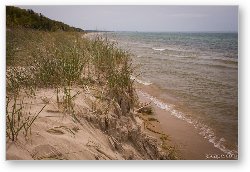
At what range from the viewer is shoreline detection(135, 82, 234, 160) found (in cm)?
249

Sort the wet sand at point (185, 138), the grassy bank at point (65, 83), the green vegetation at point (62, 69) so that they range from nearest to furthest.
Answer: the grassy bank at point (65, 83) → the green vegetation at point (62, 69) → the wet sand at point (185, 138)

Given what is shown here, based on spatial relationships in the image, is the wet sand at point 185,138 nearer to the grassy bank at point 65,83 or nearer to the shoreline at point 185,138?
the shoreline at point 185,138

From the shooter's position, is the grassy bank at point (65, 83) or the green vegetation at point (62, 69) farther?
the green vegetation at point (62, 69)

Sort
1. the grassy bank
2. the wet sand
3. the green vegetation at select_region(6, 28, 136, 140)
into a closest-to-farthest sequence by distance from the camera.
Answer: the grassy bank
the green vegetation at select_region(6, 28, 136, 140)
the wet sand

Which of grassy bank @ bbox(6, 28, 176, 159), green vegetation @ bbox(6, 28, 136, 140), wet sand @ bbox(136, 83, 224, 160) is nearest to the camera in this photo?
grassy bank @ bbox(6, 28, 176, 159)

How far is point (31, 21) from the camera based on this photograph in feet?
9.09

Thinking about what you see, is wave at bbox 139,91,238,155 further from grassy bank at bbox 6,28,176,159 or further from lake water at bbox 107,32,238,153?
grassy bank at bbox 6,28,176,159

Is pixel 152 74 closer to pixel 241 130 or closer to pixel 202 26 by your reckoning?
pixel 202 26

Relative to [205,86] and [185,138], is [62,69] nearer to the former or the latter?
[185,138]

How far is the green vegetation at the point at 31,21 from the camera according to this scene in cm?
244

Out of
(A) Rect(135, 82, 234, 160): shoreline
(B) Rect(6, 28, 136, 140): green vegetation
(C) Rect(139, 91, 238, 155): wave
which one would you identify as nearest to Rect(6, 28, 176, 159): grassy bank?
(B) Rect(6, 28, 136, 140): green vegetation

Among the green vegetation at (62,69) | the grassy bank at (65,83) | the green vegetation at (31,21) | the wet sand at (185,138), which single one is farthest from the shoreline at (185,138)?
the green vegetation at (31,21)

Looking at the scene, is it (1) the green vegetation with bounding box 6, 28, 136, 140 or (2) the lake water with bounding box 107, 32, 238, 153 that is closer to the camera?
(1) the green vegetation with bounding box 6, 28, 136, 140

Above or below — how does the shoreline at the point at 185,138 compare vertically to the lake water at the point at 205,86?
below
